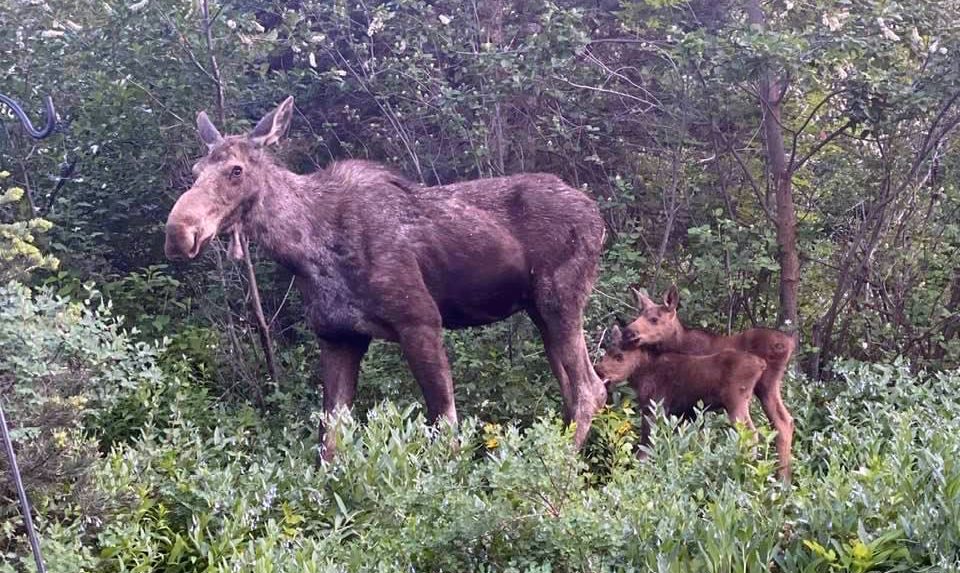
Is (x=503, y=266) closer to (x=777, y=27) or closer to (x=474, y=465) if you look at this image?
(x=474, y=465)

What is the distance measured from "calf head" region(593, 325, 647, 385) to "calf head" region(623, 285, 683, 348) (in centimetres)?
6

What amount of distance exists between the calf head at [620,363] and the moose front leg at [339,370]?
1782mm

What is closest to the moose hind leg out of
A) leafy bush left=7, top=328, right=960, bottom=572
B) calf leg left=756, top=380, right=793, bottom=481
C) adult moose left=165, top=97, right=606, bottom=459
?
adult moose left=165, top=97, right=606, bottom=459

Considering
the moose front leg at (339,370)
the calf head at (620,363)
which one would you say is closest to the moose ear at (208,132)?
the moose front leg at (339,370)

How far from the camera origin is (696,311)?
10734mm

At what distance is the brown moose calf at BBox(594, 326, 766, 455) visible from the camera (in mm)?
8391

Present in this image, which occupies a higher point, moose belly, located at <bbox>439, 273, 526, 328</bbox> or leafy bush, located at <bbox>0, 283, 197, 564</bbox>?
leafy bush, located at <bbox>0, 283, 197, 564</bbox>

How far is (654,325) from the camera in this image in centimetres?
899

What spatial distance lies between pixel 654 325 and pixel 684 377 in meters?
0.52

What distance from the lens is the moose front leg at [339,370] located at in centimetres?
848

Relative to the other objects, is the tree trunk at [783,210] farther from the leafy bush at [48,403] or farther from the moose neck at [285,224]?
the leafy bush at [48,403]

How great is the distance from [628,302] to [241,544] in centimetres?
476

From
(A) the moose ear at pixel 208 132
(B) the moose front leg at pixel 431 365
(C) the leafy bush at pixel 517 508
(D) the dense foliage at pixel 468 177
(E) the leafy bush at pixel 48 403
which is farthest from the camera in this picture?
(A) the moose ear at pixel 208 132

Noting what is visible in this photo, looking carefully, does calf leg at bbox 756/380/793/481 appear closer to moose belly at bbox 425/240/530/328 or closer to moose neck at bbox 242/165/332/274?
moose belly at bbox 425/240/530/328
